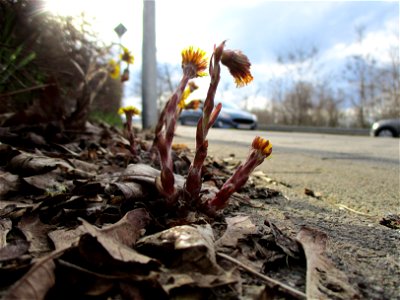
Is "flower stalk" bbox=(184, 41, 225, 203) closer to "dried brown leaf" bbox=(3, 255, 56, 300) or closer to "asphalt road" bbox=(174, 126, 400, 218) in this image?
"dried brown leaf" bbox=(3, 255, 56, 300)

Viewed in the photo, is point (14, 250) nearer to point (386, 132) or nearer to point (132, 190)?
point (132, 190)

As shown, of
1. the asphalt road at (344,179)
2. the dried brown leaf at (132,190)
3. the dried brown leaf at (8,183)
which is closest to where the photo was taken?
the dried brown leaf at (132,190)

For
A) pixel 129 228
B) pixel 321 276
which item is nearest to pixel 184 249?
pixel 129 228

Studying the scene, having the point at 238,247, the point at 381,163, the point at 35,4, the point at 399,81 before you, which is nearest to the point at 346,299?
the point at 238,247

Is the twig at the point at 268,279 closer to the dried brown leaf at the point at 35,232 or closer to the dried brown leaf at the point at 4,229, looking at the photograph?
the dried brown leaf at the point at 35,232

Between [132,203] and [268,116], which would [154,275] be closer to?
[132,203]

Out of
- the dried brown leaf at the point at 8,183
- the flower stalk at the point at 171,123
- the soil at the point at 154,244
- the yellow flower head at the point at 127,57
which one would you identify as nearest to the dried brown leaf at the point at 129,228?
the soil at the point at 154,244
